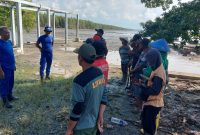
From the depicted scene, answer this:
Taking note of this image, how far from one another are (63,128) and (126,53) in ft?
12.6

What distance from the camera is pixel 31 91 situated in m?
8.11

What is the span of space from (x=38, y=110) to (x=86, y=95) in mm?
3768

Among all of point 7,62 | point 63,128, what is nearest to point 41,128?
point 63,128

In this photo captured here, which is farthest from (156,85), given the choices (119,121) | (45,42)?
(45,42)

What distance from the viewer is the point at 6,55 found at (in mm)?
6609

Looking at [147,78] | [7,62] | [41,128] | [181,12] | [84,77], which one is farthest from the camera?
[181,12]

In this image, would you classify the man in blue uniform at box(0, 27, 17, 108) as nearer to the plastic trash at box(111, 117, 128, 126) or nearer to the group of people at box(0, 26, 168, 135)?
the group of people at box(0, 26, 168, 135)

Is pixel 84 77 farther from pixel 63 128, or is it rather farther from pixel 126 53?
pixel 126 53

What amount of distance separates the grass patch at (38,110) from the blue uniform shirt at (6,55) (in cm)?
102

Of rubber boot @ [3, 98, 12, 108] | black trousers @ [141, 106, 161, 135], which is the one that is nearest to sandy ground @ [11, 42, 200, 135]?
black trousers @ [141, 106, 161, 135]

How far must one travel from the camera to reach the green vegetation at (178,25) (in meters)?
7.36

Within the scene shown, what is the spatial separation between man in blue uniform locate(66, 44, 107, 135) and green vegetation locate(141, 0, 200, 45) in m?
4.68

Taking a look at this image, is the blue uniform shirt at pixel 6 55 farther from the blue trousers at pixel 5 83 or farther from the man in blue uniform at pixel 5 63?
the blue trousers at pixel 5 83

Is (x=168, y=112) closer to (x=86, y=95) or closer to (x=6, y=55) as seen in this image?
(x=6, y=55)
